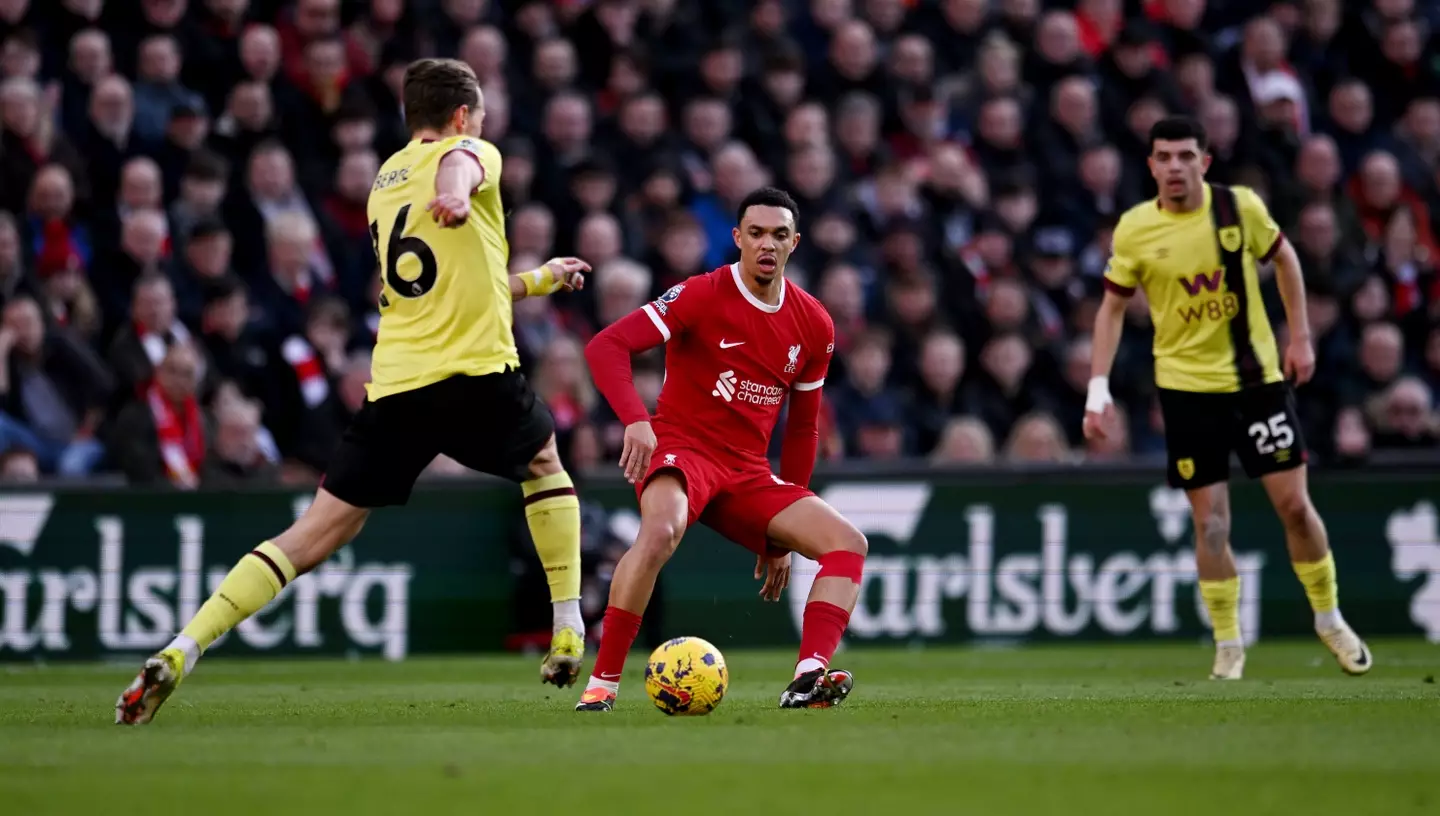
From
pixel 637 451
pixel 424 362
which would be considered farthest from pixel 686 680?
pixel 424 362

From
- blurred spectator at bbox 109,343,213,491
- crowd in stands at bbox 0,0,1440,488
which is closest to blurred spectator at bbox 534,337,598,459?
crowd in stands at bbox 0,0,1440,488

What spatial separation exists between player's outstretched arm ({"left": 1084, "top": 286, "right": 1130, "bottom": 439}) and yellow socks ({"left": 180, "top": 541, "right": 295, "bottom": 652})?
447 centimetres

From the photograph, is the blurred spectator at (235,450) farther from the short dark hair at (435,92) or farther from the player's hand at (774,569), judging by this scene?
the short dark hair at (435,92)

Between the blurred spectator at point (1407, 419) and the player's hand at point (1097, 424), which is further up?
the player's hand at point (1097, 424)

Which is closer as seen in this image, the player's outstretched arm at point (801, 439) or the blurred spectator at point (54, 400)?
the player's outstretched arm at point (801, 439)

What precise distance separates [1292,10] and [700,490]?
12.8 m

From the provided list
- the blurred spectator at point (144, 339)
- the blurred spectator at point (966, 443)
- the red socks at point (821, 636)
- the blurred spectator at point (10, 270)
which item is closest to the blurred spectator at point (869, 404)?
the blurred spectator at point (966, 443)

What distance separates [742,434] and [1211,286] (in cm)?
311

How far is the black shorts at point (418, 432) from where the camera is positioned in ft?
27.0

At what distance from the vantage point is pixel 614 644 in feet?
27.6

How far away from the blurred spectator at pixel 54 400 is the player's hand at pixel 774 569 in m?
6.76

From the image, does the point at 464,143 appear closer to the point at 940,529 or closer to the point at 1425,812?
the point at 1425,812

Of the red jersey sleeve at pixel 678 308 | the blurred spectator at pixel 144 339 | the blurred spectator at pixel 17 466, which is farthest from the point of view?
the blurred spectator at pixel 144 339

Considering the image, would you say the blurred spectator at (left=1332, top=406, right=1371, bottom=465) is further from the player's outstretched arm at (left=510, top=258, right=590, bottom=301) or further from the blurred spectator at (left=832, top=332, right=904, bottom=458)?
the player's outstretched arm at (left=510, top=258, right=590, bottom=301)
